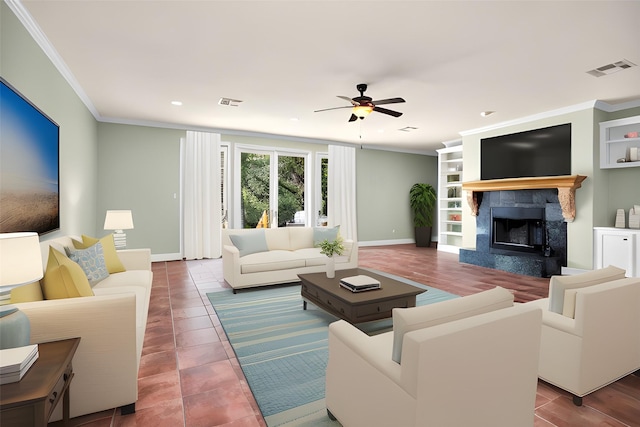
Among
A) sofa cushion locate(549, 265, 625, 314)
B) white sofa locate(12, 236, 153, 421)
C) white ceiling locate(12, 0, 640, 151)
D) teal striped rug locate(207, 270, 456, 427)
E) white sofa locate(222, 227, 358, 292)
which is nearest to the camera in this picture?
white sofa locate(12, 236, 153, 421)

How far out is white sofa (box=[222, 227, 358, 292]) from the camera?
4.39 metres

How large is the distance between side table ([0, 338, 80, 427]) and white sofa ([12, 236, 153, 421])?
23cm

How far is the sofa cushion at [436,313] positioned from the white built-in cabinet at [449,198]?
719 cm

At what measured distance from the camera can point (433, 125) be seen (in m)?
6.66

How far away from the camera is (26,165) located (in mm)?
2670

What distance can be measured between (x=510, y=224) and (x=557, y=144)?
1.62m

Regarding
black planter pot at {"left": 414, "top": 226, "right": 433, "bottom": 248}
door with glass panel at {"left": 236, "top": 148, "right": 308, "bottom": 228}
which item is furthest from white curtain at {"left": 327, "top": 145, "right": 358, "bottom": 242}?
black planter pot at {"left": 414, "top": 226, "right": 433, "bottom": 248}

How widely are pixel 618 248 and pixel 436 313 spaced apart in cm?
536

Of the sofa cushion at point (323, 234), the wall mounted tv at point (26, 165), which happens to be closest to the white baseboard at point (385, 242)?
the sofa cushion at point (323, 234)

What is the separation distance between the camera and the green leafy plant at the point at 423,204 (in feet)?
31.2

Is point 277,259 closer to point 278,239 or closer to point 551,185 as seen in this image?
point 278,239

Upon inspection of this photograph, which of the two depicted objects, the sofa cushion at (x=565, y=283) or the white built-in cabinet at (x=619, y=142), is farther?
the white built-in cabinet at (x=619, y=142)

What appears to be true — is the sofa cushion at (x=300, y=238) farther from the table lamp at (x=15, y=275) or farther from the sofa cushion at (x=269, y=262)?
the table lamp at (x=15, y=275)

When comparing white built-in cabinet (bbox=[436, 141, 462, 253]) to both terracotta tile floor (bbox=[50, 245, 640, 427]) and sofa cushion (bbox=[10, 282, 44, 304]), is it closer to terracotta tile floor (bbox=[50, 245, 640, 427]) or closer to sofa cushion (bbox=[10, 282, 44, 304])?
terracotta tile floor (bbox=[50, 245, 640, 427])
